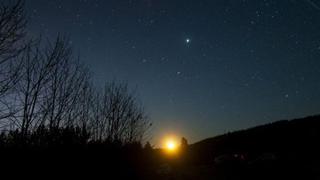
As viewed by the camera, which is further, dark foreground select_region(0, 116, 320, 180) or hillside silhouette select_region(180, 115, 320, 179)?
hillside silhouette select_region(180, 115, 320, 179)

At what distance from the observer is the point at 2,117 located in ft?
28.7

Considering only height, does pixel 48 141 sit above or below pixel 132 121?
below

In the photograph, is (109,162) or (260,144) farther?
(260,144)

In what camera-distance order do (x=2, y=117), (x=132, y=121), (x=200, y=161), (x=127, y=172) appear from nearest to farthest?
(x=2, y=117) → (x=127, y=172) → (x=132, y=121) → (x=200, y=161)

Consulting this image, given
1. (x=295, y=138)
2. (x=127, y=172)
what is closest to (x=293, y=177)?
(x=127, y=172)

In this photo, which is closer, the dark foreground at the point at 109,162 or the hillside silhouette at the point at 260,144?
the dark foreground at the point at 109,162

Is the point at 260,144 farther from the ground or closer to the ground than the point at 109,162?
farther from the ground

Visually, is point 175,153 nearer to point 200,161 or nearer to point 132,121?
point 200,161

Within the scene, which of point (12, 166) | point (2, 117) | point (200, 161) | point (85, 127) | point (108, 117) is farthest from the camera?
point (200, 161)

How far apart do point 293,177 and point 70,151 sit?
1184 cm

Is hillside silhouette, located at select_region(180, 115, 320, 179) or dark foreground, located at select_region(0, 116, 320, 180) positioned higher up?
hillside silhouette, located at select_region(180, 115, 320, 179)

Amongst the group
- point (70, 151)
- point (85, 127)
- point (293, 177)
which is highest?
point (85, 127)

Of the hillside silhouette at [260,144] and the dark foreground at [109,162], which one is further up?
the hillside silhouette at [260,144]

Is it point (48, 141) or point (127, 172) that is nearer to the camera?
point (48, 141)
